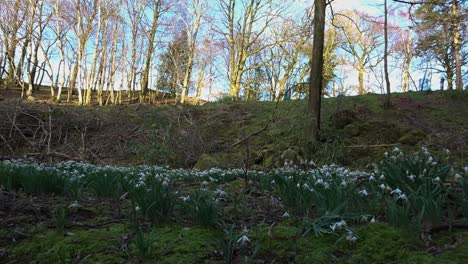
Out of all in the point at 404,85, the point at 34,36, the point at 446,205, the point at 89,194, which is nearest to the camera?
the point at 446,205

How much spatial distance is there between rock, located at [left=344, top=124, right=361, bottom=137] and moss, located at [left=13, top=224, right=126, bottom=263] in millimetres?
8200

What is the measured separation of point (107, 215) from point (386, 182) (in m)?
2.16

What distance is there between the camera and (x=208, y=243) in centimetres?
211

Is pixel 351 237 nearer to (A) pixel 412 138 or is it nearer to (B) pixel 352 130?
(A) pixel 412 138

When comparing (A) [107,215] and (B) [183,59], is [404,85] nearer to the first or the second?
(B) [183,59]

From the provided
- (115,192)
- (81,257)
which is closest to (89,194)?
(115,192)

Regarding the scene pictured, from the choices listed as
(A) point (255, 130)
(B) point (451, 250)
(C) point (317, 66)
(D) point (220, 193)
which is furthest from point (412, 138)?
(B) point (451, 250)

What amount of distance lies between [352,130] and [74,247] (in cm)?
862

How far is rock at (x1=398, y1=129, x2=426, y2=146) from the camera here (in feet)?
29.0

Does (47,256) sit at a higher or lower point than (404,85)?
lower

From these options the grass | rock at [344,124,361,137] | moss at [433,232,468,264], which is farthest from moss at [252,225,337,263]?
rock at [344,124,361,137]

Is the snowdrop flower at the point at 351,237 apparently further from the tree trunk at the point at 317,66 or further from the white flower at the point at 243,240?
the tree trunk at the point at 317,66

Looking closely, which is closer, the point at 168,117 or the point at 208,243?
the point at 208,243

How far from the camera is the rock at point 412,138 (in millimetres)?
8836
